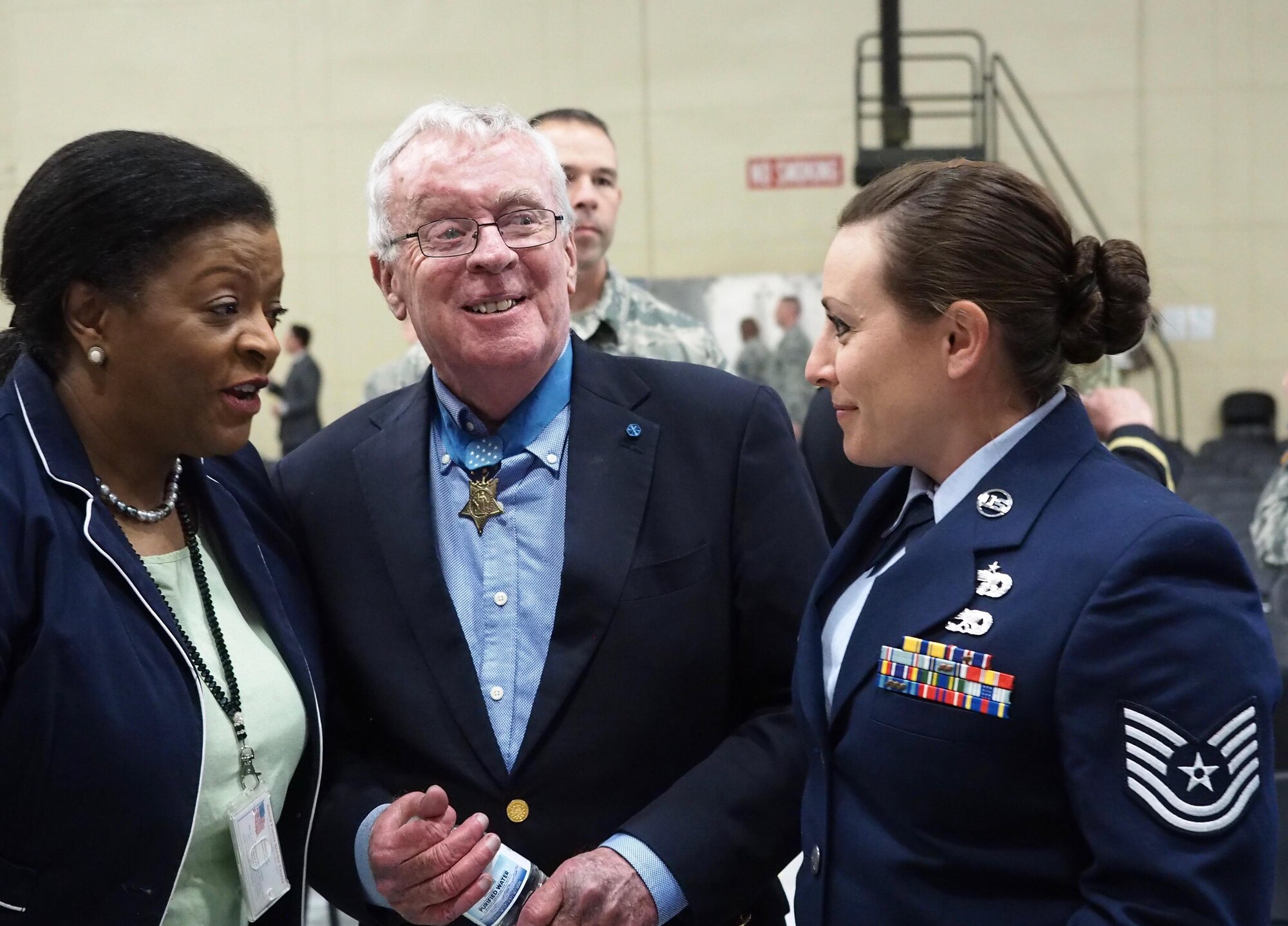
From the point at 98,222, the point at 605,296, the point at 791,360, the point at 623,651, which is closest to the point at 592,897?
the point at 623,651

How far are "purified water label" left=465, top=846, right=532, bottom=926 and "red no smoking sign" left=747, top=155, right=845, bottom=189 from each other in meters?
10.6

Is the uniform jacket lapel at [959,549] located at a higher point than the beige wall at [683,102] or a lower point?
lower

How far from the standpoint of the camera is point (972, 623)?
1.60 metres

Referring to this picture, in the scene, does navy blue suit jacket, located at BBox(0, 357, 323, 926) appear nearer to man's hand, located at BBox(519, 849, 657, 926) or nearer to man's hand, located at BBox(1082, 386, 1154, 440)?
man's hand, located at BBox(519, 849, 657, 926)

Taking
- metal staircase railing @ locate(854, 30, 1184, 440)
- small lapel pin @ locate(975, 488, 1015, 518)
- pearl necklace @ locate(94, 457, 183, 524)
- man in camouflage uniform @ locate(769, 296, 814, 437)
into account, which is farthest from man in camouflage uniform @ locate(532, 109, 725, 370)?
metal staircase railing @ locate(854, 30, 1184, 440)

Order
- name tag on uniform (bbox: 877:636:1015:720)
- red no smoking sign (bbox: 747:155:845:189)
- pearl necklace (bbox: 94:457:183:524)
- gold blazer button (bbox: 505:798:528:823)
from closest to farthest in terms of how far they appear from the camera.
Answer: name tag on uniform (bbox: 877:636:1015:720), pearl necklace (bbox: 94:457:183:524), gold blazer button (bbox: 505:798:528:823), red no smoking sign (bbox: 747:155:845:189)

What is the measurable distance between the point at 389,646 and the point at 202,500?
0.34 metres

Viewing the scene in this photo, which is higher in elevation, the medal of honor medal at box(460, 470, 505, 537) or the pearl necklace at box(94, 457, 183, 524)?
the pearl necklace at box(94, 457, 183, 524)

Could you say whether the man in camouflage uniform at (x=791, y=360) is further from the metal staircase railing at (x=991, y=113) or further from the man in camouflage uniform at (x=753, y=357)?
the metal staircase railing at (x=991, y=113)

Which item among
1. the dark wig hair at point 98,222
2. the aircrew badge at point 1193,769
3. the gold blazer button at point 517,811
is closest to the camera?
the aircrew badge at point 1193,769

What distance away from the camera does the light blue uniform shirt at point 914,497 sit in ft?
5.59

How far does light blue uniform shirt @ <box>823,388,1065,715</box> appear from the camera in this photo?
1.70 metres

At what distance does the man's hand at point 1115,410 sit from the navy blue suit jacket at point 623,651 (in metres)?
1.93

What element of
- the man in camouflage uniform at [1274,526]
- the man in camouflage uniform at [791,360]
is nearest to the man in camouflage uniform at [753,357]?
the man in camouflage uniform at [791,360]
